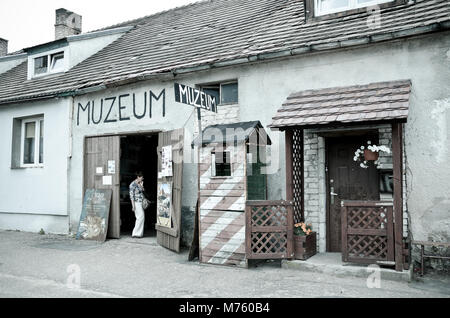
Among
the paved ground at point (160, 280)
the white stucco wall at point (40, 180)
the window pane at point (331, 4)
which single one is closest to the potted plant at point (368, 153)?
the paved ground at point (160, 280)

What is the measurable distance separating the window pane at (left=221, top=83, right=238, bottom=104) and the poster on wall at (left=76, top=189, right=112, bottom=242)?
12.5 ft

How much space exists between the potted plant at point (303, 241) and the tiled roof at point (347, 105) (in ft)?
6.03

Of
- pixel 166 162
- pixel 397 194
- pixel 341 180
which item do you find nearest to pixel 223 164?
pixel 166 162

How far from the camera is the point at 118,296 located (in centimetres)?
544

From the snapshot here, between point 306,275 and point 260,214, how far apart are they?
1.45 metres

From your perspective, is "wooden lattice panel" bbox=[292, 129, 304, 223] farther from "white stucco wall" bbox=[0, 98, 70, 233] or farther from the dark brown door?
"white stucco wall" bbox=[0, 98, 70, 233]

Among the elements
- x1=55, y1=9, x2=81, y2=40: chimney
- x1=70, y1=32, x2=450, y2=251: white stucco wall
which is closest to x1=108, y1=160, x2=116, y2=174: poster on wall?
x1=70, y1=32, x2=450, y2=251: white stucco wall

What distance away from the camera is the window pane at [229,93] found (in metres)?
8.93

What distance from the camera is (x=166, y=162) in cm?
894

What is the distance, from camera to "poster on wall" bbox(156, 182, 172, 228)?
28.6 feet

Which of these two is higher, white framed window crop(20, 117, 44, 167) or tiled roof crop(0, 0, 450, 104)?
tiled roof crop(0, 0, 450, 104)

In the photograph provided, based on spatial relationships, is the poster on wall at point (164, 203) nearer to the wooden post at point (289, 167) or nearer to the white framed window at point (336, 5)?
the wooden post at point (289, 167)

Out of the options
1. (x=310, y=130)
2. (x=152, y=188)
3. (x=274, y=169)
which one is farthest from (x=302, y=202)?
(x=152, y=188)
